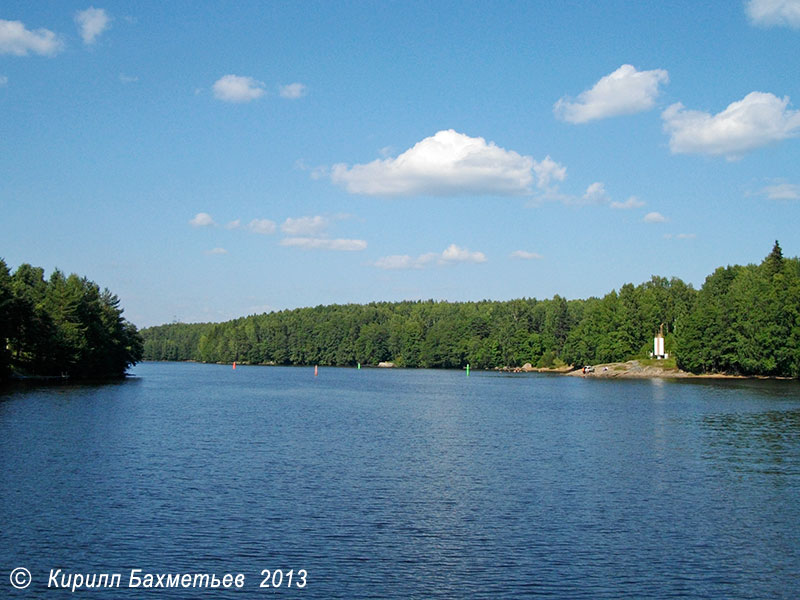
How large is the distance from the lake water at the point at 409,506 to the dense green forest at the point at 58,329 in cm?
3348

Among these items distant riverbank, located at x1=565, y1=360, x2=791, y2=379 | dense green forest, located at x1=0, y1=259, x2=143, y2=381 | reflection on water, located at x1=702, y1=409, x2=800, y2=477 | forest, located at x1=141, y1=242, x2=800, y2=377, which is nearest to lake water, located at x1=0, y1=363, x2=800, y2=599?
reflection on water, located at x1=702, y1=409, x2=800, y2=477

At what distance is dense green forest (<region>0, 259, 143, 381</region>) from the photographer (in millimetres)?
76125

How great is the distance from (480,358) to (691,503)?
519ft

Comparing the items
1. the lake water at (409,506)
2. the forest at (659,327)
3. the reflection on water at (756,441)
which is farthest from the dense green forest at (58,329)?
the forest at (659,327)

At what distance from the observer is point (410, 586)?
53.0 feet

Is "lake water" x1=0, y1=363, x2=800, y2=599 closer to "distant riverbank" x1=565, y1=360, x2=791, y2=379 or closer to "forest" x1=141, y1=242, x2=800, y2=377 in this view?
"forest" x1=141, y1=242, x2=800, y2=377

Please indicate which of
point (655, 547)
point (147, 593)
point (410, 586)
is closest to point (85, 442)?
point (147, 593)

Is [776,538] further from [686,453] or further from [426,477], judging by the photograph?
[686,453]

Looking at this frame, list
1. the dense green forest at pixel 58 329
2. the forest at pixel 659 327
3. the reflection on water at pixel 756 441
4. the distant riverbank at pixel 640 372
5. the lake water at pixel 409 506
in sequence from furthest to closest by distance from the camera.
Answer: the distant riverbank at pixel 640 372 < the forest at pixel 659 327 < the dense green forest at pixel 58 329 < the reflection on water at pixel 756 441 < the lake water at pixel 409 506

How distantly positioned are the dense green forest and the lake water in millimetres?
33482

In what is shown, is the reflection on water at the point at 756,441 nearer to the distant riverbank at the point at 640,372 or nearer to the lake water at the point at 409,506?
the lake water at the point at 409,506

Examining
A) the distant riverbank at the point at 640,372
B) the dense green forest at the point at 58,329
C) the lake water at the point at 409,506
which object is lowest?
the lake water at the point at 409,506

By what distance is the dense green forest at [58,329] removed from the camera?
250 ft

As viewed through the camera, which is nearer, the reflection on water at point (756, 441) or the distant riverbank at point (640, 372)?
the reflection on water at point (756, 441)
